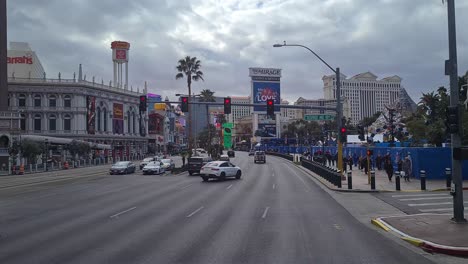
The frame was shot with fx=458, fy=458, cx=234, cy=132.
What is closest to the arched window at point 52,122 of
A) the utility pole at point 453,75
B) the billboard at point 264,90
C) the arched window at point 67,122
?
the arched window at point 67,122

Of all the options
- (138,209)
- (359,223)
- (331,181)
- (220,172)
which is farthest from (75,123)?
(359,223)

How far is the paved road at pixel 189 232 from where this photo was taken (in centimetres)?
1037

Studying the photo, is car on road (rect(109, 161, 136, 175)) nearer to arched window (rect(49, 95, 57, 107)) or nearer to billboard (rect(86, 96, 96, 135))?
billboard (rect(86, 96, 96, 135))

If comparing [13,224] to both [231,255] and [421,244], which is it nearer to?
[231,255]

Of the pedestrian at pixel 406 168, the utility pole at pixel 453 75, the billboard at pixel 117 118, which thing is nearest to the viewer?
the utility pole at pixel 453 75

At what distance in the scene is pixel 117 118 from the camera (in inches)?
4092

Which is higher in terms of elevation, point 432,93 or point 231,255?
point 432,93

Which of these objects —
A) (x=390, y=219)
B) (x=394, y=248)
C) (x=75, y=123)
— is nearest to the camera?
(x=394, y=248)

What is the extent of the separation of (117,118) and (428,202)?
297 ft

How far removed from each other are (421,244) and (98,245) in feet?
26.9

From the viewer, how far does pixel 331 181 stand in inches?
1246

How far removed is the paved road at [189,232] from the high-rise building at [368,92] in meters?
122

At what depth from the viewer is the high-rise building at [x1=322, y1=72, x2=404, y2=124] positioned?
14512 centimetres

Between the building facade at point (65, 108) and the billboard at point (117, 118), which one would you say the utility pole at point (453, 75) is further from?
the billboard at point (117, 118)
